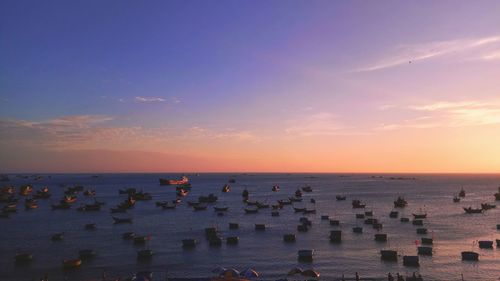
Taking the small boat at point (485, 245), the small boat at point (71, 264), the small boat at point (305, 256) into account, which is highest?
the small boat at point (485, 245)

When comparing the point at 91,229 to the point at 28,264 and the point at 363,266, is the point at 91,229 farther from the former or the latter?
the point at 363,266

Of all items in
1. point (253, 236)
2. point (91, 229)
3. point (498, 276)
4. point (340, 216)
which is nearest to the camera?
point (498, 276)

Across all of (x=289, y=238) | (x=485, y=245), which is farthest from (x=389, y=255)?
(x=289, y=238)

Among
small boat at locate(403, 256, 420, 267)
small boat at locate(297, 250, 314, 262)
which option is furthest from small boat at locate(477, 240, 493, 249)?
small boat at locate(297, 250, 314, 262)

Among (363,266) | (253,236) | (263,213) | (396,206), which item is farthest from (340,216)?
(363,266)

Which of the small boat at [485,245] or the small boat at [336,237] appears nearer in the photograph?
the small boat at [485,245]

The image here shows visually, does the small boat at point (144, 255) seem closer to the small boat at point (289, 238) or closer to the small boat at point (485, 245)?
the small boat at point (289, 238)

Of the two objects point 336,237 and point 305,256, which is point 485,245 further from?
point 305,256

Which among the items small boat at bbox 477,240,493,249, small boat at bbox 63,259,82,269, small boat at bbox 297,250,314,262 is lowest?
small boat at bbox 63,259,82,269

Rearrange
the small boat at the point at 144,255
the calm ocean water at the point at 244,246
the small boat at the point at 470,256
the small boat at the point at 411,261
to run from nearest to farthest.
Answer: the calm ocean water at the point at 244,246
the small boat at the point at 411,261
the small boat at the point at 470,256
the small boat at the point at 144,255

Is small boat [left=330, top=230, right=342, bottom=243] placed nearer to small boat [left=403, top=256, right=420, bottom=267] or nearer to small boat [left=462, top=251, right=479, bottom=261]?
small boat [left=403, top=256, right=420, bottom=267]

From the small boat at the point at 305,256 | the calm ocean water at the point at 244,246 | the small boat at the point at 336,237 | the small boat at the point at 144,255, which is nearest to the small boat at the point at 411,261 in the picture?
the calm ocean water at the point at 244,246
